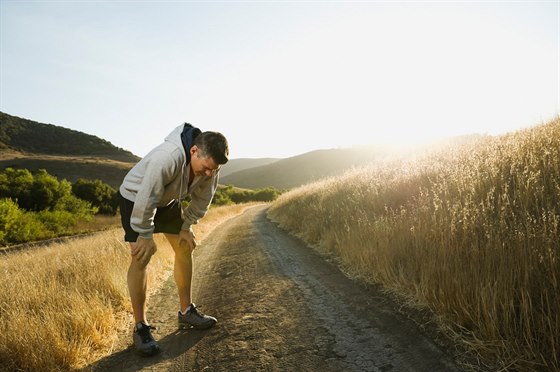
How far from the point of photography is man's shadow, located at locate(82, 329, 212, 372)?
3.04 metres

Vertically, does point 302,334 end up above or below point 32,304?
below

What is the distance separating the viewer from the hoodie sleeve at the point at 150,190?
3010 mm

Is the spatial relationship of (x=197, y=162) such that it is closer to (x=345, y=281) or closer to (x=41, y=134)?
(x=345, y=281)

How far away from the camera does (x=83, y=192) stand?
37.0m

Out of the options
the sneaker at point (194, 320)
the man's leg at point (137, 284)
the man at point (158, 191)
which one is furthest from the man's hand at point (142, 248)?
the sneaker at point (194, 320)

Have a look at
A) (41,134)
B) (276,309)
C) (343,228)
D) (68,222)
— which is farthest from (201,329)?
(41,134)

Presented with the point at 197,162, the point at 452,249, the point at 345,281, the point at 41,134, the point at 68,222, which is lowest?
the point at 68,222

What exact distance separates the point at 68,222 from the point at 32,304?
89.1ft

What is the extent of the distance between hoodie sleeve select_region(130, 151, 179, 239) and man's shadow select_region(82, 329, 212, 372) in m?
1.16

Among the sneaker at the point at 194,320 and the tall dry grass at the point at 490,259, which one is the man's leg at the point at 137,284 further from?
the tall dry grass at the point at 490,259

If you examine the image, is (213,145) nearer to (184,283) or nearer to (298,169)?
(184,283)

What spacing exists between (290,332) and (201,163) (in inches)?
74.6

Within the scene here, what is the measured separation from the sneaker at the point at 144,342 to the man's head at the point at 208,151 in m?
1.66

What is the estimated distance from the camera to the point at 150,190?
119 inches
